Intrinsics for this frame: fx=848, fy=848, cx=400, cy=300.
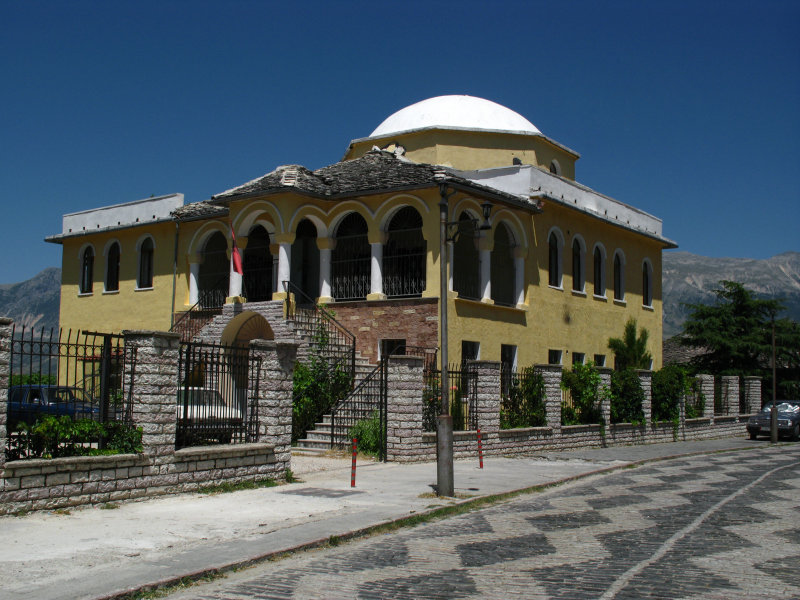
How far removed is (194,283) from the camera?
29.8 m

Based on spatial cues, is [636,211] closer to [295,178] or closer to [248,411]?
[295,178]

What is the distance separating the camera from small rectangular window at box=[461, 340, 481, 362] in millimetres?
24894

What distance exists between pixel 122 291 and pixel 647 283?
2129cm

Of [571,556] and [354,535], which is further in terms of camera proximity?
[354,535]

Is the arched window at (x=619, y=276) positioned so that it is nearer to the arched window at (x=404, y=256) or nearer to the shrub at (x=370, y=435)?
the arched window at (x=404, y=256)

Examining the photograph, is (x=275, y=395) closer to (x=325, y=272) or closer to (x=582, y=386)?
(x=325, y=272)

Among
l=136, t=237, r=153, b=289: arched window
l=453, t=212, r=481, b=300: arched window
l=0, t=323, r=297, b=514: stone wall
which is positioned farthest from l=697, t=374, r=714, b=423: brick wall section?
l=0, t=323, r=297, b=514: stone wall

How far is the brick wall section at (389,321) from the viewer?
2412 cm

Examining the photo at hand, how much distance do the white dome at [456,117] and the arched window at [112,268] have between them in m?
11.0

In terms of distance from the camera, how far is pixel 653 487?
15.9 m

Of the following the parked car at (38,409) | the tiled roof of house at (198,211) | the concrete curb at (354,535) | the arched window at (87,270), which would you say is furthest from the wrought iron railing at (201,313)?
the parked car at (38,409)

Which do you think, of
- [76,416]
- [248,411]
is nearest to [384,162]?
[248,411]

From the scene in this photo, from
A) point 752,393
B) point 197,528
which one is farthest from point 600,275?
point 197,528

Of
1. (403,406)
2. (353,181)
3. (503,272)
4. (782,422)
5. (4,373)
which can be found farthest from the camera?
(782,422)
